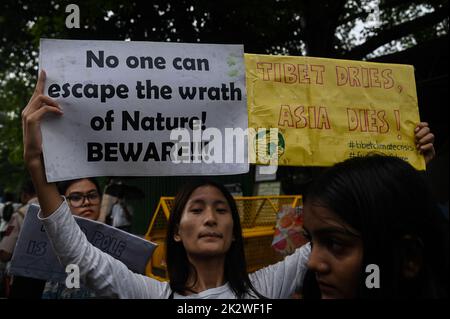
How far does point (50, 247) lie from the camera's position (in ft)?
8.21

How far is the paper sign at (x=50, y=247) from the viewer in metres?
2.45

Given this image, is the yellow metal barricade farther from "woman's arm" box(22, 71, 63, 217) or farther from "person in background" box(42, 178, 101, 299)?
"woman's arm" box(22, 71, 63, 217)

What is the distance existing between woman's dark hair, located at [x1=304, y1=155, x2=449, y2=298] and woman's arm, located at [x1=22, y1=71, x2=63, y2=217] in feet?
3.47

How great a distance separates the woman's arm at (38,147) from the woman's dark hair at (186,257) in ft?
1.64

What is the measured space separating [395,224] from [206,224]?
0.91 metres

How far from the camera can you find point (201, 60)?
87.7 inches

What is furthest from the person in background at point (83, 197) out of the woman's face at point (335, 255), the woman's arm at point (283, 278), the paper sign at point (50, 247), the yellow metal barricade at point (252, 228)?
the woman's face at point (335, 255)

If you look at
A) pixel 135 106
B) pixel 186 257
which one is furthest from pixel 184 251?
pixel 135 106

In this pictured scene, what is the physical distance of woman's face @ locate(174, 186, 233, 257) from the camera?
203 cm

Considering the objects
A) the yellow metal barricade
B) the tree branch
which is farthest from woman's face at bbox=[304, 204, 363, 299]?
the tree branch

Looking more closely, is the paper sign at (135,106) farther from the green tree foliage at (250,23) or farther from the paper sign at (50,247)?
the green tree foliage at (250,23)

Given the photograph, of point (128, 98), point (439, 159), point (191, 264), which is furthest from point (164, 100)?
point (439, 159)
